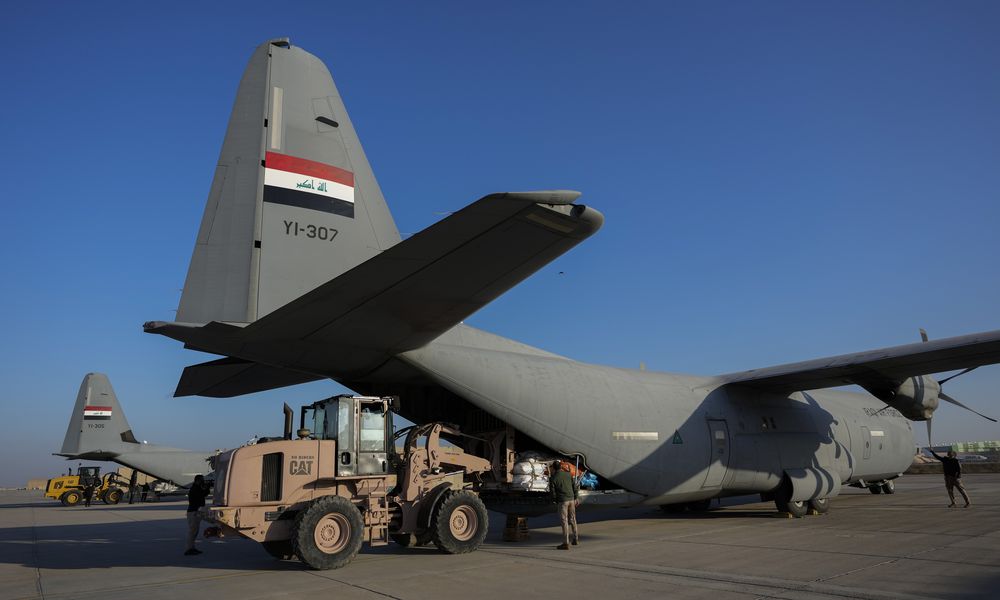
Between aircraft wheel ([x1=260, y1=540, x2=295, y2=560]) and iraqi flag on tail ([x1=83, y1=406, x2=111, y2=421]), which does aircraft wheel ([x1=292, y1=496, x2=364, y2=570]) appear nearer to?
aircraft wheel ([x1=260, y1=540, x2=295, y2=560])

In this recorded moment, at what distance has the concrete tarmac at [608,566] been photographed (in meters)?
6.80

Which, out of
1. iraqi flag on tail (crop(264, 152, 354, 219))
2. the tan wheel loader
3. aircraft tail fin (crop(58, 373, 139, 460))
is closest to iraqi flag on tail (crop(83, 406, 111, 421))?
aircraft tail fin (crop(58, 373, 139, 460))

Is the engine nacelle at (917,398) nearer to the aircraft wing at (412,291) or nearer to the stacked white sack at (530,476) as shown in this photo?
the stacked white sack at (530,476)

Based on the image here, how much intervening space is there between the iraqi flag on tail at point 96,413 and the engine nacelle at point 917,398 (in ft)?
95.5

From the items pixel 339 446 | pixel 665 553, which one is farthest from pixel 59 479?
pixel 665 553

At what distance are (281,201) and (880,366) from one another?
1215 cm

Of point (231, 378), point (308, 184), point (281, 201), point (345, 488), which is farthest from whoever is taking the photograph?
point (231, 378)

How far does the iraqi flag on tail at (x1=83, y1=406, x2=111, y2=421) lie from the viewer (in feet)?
89.6

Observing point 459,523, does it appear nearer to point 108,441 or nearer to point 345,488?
point 345,488

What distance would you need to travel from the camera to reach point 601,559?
29.1 feet

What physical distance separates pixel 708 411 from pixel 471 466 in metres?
5.95

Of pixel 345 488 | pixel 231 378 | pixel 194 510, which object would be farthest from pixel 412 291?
pixel 194 510

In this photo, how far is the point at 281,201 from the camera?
9.28 m

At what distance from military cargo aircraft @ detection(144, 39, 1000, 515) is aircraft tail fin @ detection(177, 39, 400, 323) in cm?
2
